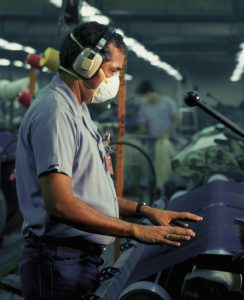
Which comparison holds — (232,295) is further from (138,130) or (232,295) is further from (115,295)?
(138,130)

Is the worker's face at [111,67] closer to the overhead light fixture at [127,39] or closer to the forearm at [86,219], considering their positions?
the forearm at [86,219]

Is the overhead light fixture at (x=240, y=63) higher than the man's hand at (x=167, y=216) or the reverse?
higher

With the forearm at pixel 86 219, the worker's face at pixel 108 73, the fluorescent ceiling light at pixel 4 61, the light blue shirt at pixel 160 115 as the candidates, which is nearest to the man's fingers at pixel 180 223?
the forearm at pixel 86 219

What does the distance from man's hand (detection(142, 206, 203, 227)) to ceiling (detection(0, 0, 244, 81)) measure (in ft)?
7.90

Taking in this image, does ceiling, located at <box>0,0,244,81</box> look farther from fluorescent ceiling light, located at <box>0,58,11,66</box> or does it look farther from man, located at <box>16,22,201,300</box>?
man, located at <box>16,22,201,300</box>

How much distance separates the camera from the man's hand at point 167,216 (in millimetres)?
1966

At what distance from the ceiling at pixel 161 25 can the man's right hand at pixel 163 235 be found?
109 inches

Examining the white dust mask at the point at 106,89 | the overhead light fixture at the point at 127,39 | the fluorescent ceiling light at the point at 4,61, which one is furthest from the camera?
the fluorescent ceiling light at the point at 4,61

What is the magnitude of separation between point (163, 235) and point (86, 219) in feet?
0.76

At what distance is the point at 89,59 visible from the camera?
1.87m

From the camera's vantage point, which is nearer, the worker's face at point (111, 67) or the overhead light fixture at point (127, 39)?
the worker's face at point (111, 67)

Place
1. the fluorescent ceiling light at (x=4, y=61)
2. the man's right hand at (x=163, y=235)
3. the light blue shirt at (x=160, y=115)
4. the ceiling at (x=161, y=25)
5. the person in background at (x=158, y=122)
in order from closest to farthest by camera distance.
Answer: the man's right hand at (x=163, y=235) → the person in background at (x=158, y=122) → the light blue shirt at (x=160, y=115) → the ceiling at (x=161, y=25) → the fluorescent ceiling light at (x=4, y=61)

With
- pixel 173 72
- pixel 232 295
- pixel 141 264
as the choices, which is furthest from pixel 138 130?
pixel 173 72

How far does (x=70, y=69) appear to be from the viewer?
1.94 meters
